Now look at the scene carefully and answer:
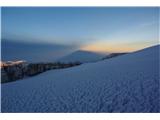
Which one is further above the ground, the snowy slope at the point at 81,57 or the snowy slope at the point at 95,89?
the snowy slope at the point at 81,57

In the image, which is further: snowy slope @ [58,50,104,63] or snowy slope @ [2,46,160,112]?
snowy slope @ [58,50,104,63]

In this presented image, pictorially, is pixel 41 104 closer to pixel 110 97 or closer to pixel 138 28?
pixel 110 97

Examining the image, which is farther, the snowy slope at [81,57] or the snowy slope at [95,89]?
the snowy slope at [81,57]

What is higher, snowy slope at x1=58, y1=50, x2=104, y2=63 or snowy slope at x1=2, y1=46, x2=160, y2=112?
snowy slope at x1=58, y1=50, x2=104, y2=63

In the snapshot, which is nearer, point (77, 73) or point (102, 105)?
point (102, 105)

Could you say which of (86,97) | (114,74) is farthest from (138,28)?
(86,97)
